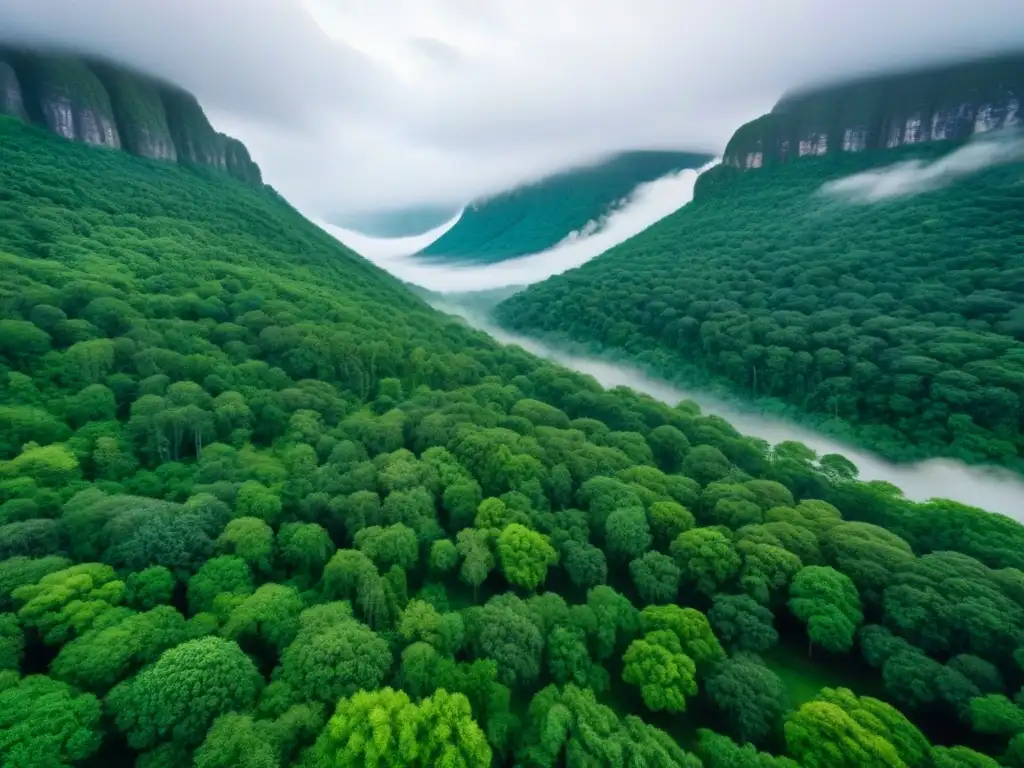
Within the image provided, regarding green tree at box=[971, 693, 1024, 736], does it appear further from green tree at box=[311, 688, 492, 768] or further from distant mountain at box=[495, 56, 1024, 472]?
distant mountain at box=[495, 56, 1024, 472]

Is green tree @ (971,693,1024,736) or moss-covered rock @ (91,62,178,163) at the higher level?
moss-covered rock @ (91,62,178,163)

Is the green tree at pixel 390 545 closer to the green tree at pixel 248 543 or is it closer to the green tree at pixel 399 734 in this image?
the green tree at pixel 248 543

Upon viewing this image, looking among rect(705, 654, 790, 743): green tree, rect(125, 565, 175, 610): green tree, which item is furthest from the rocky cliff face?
rect(125, 565, 175, 610): green tree

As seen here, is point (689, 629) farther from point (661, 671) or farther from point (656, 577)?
point (656, 577)

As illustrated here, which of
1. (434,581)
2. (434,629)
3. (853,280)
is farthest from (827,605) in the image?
(853,280)

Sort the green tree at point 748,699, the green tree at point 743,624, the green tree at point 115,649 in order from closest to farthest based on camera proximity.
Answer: the green tree at point 115,649 < the green tree at point 748,699 < the green tree at point 743,624

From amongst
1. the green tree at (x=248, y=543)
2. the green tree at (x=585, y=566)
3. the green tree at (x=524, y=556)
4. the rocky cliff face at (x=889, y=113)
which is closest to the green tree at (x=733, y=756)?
the green tree at (x=585, y=566)
